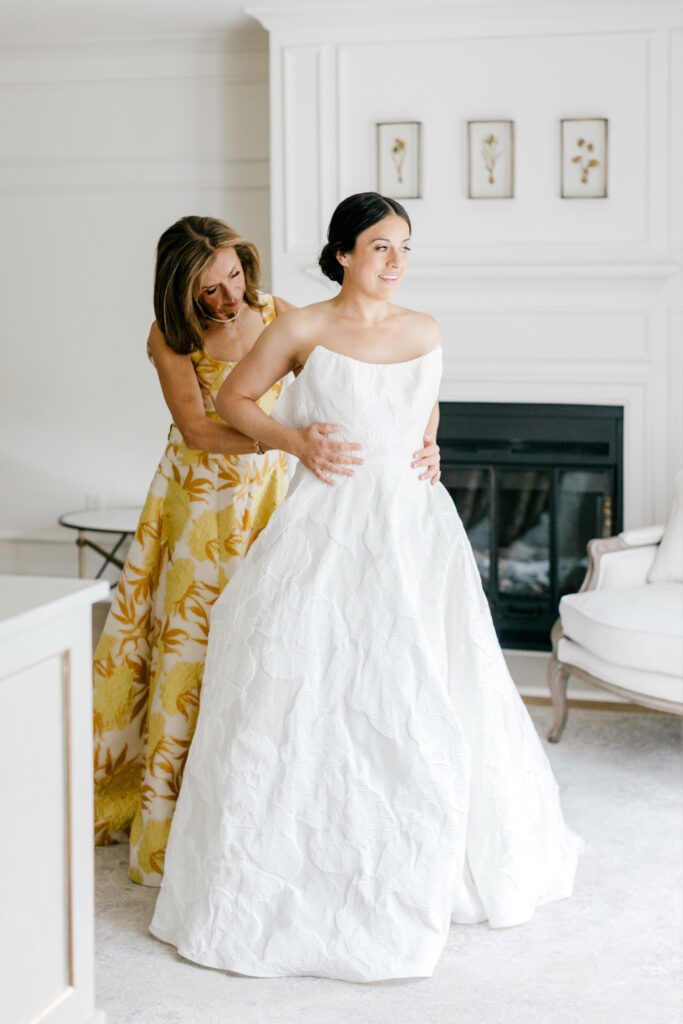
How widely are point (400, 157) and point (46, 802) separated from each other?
333 centimetres

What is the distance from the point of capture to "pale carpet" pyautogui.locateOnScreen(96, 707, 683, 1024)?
81.4 inches

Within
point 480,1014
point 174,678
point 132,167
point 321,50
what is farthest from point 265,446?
point 132,167

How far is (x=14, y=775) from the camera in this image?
57.1 inches

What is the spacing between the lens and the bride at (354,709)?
217 centimetres

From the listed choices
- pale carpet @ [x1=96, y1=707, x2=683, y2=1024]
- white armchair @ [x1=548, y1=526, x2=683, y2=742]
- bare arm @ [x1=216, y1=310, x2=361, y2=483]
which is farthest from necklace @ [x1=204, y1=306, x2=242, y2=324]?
white armchair @ [x1=548, y1=526, x2=683, y2=742]

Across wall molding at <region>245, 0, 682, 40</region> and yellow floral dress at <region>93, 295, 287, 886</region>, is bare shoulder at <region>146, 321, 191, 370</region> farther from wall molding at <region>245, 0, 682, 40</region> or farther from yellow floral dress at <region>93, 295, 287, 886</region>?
wall molding at <region>245, 0, 682, 40</region>

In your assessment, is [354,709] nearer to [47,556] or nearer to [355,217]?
[355,217]

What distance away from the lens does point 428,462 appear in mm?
2398

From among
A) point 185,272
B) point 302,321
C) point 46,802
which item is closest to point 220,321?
point 185,272

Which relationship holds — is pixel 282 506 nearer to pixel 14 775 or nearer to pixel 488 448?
pixel 14 775

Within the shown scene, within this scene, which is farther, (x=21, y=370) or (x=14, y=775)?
(x=21, y=370)

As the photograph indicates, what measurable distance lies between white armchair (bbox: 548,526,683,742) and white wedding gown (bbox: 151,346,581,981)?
0.92m

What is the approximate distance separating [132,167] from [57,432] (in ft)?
4.06

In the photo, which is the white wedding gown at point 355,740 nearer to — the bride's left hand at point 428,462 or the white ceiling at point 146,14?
the bride's left hand at point 428,462
